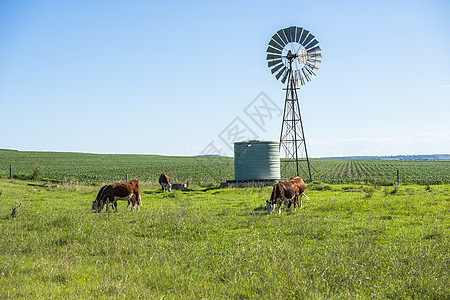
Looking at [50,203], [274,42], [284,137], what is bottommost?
[50,203]

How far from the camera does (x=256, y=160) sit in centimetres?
2881

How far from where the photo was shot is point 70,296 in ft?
17.7

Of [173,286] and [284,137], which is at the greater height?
[284,137]

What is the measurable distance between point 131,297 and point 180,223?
570 centimetres

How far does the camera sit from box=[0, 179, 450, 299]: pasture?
5711 millimetres

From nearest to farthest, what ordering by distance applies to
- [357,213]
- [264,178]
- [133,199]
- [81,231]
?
[81,231] < [357,213] < [133,199] < [264,178]

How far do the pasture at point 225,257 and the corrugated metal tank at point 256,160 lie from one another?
1548 centimetres

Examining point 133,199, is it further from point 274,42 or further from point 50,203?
point 274,42

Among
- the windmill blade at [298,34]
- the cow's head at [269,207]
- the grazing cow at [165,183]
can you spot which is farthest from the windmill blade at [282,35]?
the cow's head at [269,207]

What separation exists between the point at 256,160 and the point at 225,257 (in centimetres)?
2194

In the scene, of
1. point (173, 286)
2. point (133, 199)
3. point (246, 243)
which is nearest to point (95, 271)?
point (173, 286)

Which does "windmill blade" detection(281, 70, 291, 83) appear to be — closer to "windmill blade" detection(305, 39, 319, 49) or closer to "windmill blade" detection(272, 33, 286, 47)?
"windmill blade" detection(272, 33, 286, 47)

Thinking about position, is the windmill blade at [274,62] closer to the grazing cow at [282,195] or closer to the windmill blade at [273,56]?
the windmill blade at [273,56]

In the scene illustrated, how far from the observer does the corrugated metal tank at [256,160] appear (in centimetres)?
2872
